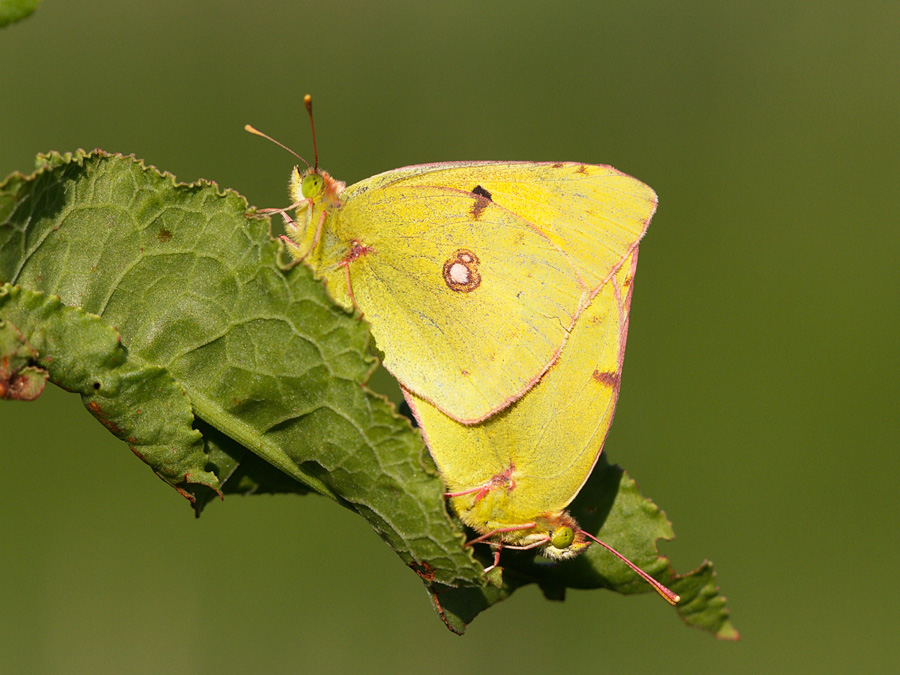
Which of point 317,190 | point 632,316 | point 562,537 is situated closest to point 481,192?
point 317,190

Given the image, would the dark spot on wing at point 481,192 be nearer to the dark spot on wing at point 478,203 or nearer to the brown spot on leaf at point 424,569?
the dark spot on wing at point 478,203

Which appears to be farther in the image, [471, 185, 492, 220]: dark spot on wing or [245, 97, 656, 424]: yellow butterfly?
[471, 185, 492, 220]: dark spot on wing

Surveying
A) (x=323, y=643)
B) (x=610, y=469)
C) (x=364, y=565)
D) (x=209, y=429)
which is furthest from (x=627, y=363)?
(x=209, y=429)

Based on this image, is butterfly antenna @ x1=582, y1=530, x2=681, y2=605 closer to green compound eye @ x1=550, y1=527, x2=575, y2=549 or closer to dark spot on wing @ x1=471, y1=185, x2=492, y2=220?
green compound eye @ x1=550, y1=527, x2=575, y2=549

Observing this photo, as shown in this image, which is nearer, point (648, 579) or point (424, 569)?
point (424, 569)

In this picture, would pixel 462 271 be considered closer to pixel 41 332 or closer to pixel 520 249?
pixel 520 249

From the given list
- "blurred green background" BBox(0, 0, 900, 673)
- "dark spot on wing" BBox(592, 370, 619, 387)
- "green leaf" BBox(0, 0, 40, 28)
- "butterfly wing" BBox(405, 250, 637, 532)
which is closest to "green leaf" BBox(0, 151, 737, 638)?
"green leaf" BBox(0, 0, 40, 28)

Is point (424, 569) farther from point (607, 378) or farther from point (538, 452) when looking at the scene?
point (607, 378)

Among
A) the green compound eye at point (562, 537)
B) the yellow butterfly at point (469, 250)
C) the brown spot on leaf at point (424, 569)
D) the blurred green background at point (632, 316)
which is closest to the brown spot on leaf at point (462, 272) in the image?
the yellow butterfly at point (469, 250)
